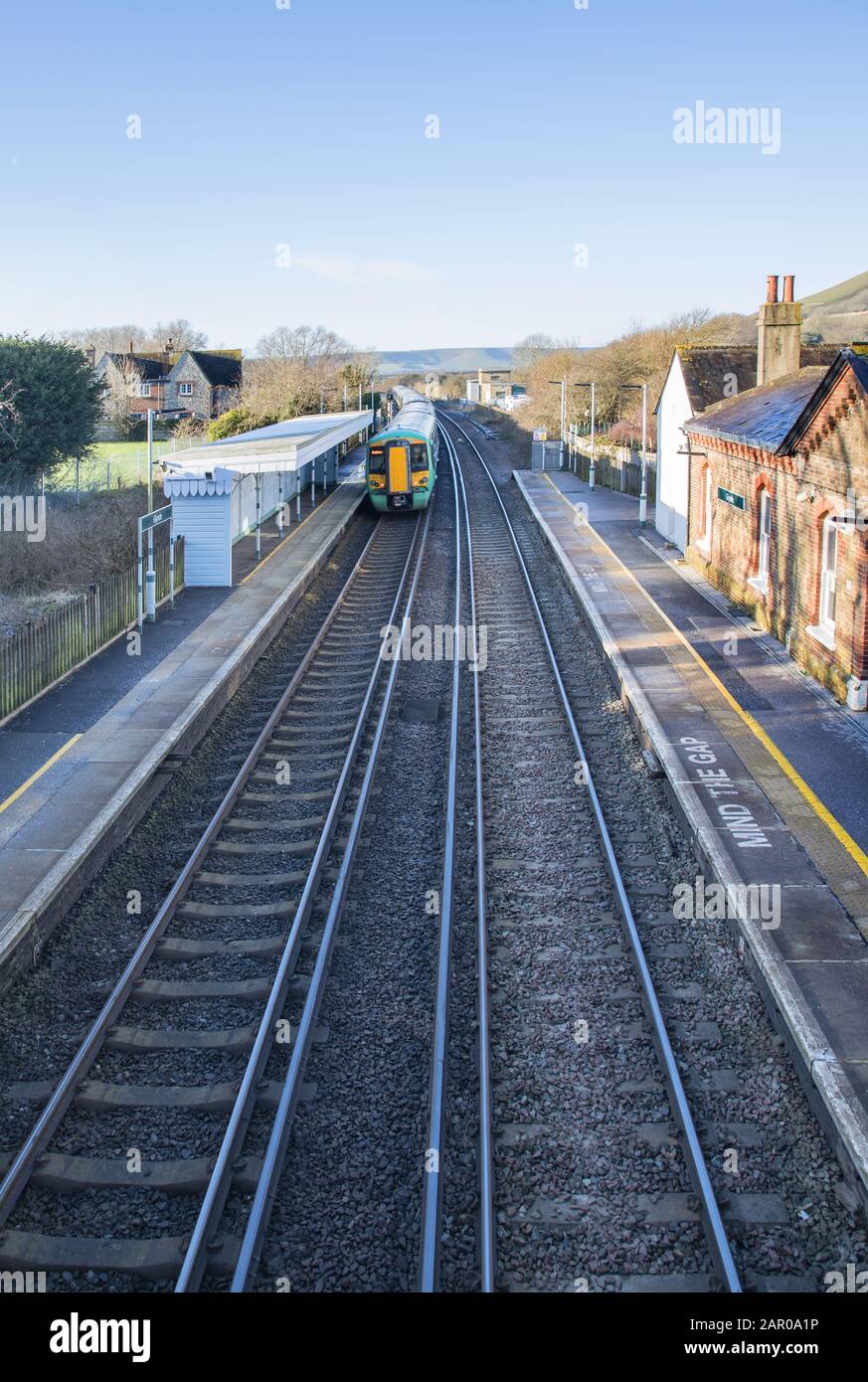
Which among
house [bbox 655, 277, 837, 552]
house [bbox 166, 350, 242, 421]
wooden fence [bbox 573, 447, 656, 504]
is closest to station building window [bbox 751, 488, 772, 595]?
house [bbox 655, 277, 837, 552]

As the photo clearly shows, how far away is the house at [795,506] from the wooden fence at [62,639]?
1074cm

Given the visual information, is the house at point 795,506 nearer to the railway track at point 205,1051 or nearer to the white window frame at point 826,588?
the white window frame at point 826,588

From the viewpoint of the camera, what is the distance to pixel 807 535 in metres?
17.2

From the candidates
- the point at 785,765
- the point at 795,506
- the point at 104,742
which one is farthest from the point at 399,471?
the point at 785,765

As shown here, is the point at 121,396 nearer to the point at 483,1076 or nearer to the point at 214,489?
the point at 214,489

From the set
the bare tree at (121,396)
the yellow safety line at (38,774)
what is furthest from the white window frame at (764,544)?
the bare tree at (121,396)

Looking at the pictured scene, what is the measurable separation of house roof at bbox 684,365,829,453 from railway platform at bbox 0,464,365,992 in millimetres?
8763

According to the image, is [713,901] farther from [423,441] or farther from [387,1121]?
[423,441]

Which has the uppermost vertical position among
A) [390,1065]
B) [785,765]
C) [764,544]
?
[764,544]

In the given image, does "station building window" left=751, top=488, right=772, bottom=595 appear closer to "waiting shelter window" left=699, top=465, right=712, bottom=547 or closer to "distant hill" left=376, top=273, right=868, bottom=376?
"waiting shelter window" left=699, top=465, right=712, bottom=547

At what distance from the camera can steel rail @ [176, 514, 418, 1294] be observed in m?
6.23

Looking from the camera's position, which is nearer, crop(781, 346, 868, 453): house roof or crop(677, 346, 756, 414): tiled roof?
crop(781, 346, 868, 453): house roof

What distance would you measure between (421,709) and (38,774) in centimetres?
569
